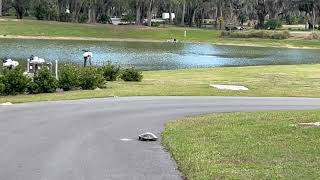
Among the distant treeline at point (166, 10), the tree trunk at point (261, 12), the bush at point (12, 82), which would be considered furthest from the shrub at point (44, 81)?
the tree trunk at point (261, 12)

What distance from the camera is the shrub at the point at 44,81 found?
22078 mm

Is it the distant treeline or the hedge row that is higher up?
the distant treeline

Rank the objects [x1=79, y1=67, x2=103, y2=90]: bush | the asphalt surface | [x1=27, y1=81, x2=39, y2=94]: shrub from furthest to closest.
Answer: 1. [x1=79, y1=67, x2=103, y2=90]: bush
2. [x1=27, y1=81, x2=39, y2=94]: shrub
3. the asphalt surface

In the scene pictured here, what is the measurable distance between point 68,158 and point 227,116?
22.2 feet

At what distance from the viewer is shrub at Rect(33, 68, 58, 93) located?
72.4ft

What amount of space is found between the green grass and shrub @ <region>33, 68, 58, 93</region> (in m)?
Result: 7.80

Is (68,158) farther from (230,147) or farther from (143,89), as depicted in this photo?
(143,89)

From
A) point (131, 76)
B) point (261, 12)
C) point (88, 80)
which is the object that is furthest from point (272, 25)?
point (88, 80)

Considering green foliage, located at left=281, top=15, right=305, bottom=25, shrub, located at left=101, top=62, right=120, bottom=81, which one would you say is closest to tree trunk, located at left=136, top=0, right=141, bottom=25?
green foliage, located at left=281, top=15, right=305, bottom=25

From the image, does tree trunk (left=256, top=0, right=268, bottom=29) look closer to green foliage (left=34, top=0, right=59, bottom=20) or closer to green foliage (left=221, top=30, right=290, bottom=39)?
green foliage (left=221, top=30, right=290, bottom=39)

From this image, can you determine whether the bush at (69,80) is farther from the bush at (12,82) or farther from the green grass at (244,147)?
the green grass at (244,147)

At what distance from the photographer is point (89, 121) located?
602 inches

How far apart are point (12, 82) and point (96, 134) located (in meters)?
9.14

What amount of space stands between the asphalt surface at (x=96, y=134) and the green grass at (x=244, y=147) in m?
0.45
